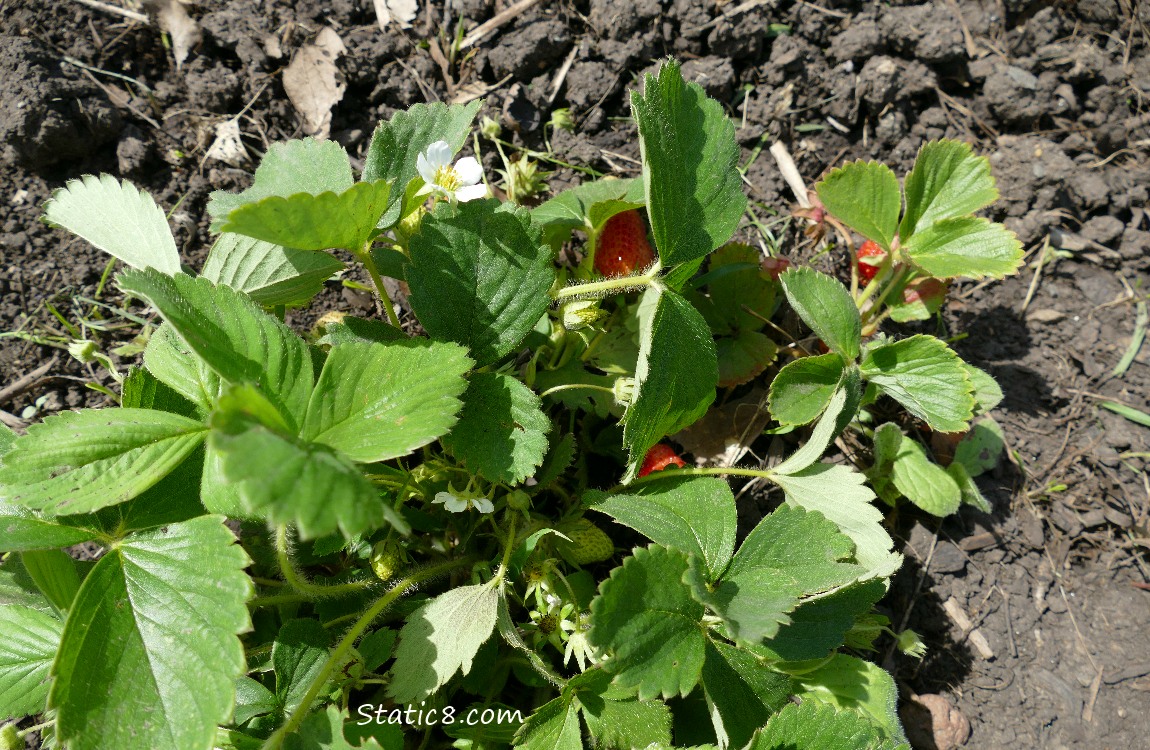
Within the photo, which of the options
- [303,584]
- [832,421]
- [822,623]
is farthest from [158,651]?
[832,421]

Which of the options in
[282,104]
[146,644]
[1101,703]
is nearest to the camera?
[146,644]

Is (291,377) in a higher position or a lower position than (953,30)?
higher

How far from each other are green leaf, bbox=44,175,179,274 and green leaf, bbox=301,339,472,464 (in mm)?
700

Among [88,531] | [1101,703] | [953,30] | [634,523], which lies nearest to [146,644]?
[88,531]

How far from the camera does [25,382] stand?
2.32 m

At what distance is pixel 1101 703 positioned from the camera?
2219 mm

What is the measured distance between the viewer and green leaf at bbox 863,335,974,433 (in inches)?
77.5

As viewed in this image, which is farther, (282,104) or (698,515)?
(282,104)

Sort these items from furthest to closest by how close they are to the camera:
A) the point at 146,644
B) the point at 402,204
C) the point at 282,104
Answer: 1. the point at 282,104
2. the point at 402,204
3. the point at 146,644

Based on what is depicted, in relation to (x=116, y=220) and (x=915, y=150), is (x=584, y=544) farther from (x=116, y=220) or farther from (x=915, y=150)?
(x=915, y=150)

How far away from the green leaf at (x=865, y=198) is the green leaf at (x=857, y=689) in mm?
1188

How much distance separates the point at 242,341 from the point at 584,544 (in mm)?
946

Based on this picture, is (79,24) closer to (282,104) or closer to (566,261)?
(282,104)

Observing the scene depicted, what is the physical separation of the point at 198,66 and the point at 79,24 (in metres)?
0.43
